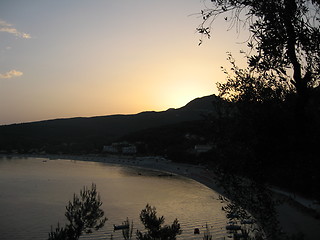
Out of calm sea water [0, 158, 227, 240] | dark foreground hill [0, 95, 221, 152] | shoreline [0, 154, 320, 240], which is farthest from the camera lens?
dark foreground hill [0, 95, 221, 152]

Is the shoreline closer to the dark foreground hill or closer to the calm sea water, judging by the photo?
the calm sea water

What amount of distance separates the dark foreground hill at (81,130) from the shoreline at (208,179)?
14040 mm

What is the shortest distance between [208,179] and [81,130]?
130 meters

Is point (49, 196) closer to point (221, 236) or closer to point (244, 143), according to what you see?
point (221, 236)

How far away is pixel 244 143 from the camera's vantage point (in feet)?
21.6

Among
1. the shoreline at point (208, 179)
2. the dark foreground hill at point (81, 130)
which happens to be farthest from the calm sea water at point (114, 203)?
the dark foreground hill at point (81, 130)

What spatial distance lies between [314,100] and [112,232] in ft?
87.4

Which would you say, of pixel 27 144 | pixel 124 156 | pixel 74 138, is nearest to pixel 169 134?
pixel 124 156

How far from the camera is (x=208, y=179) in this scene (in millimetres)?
67812

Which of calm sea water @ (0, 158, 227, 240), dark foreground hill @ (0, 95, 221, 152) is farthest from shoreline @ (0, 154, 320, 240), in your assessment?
dark foreground hill @ (0, 95, 221, 152)

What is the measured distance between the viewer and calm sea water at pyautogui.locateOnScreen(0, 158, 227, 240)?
31.3m

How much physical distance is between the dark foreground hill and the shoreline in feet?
46.1

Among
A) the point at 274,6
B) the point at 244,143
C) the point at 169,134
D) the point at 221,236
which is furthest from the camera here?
the point at 169,134

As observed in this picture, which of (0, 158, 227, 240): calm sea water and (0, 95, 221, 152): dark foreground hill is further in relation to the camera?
(0, 95, 221, 152): dark foreground hill
